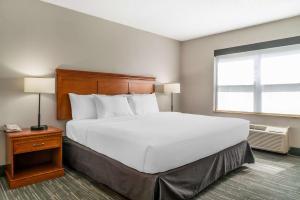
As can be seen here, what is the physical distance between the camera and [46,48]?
3.15 m

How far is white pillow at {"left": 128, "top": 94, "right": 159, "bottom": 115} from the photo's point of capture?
3.84m

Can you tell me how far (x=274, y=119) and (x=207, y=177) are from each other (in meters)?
2.52

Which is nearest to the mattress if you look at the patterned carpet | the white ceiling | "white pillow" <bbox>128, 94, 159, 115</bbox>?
the patterned carpet

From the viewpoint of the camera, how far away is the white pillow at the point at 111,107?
3.32 metres

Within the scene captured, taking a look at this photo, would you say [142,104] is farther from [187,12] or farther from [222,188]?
[222,188]

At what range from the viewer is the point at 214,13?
142 inches

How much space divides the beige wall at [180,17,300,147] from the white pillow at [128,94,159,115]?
1.56m

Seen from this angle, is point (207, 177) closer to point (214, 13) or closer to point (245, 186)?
point (245, 186)

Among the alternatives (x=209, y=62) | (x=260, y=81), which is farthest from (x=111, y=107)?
(x=260, y=81)

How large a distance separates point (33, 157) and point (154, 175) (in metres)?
2.13

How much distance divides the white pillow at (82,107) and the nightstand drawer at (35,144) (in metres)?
0.53

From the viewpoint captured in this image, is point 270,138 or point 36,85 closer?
point 36,85

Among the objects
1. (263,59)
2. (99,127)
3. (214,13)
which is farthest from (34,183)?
(263,59)

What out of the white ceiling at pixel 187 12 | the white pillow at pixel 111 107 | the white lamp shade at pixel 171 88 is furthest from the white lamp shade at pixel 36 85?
the white lamp shade at pixel 171 88
